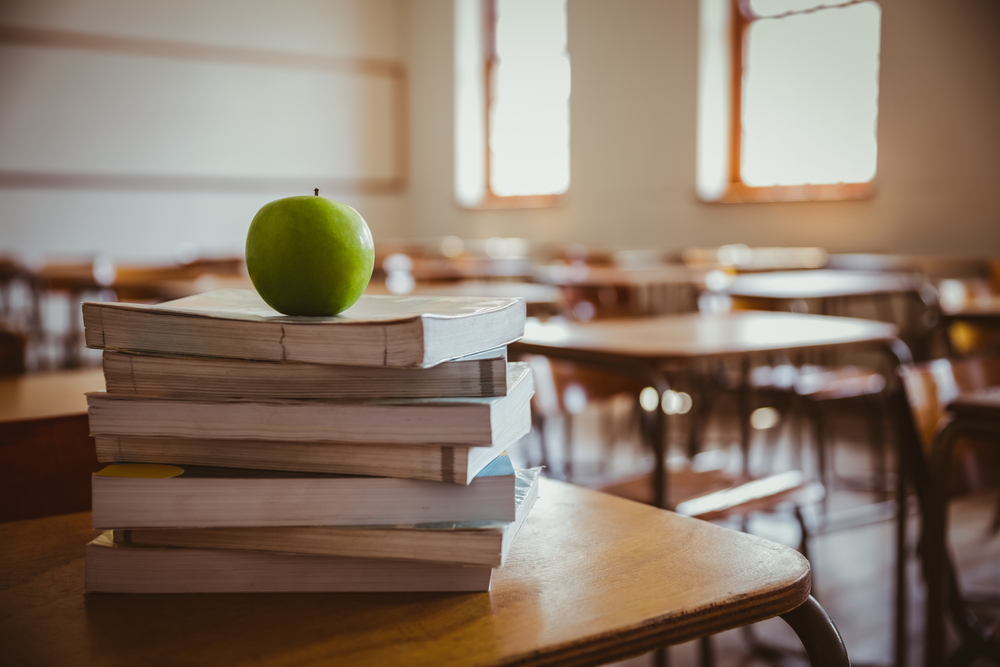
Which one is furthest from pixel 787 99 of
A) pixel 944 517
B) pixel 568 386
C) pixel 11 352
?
pixel 11 352

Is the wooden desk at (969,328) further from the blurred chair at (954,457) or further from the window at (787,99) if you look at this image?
the window at (787,99)

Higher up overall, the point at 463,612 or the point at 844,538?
the point at 463,612

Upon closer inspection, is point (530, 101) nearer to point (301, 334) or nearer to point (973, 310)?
point (973, 310)

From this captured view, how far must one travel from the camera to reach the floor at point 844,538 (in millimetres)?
2250

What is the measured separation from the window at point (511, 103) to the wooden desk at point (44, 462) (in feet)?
23.3

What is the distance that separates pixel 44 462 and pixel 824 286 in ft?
11.4

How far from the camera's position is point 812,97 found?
19.5ft

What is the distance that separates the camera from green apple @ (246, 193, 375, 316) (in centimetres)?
58

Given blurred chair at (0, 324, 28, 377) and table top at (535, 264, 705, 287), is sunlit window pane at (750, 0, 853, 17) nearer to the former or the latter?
table top at (535, 264, 705, 287)

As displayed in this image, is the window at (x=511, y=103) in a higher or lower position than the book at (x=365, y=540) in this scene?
higher

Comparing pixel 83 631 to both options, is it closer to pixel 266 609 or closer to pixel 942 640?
pixel 266 609

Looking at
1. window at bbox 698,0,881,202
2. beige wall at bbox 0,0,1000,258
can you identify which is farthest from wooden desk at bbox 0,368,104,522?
window at bbox 698,0,881,202

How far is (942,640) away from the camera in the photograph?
1418 mm

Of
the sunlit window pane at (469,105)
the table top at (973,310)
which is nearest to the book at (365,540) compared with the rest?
the table top at (973,310)
